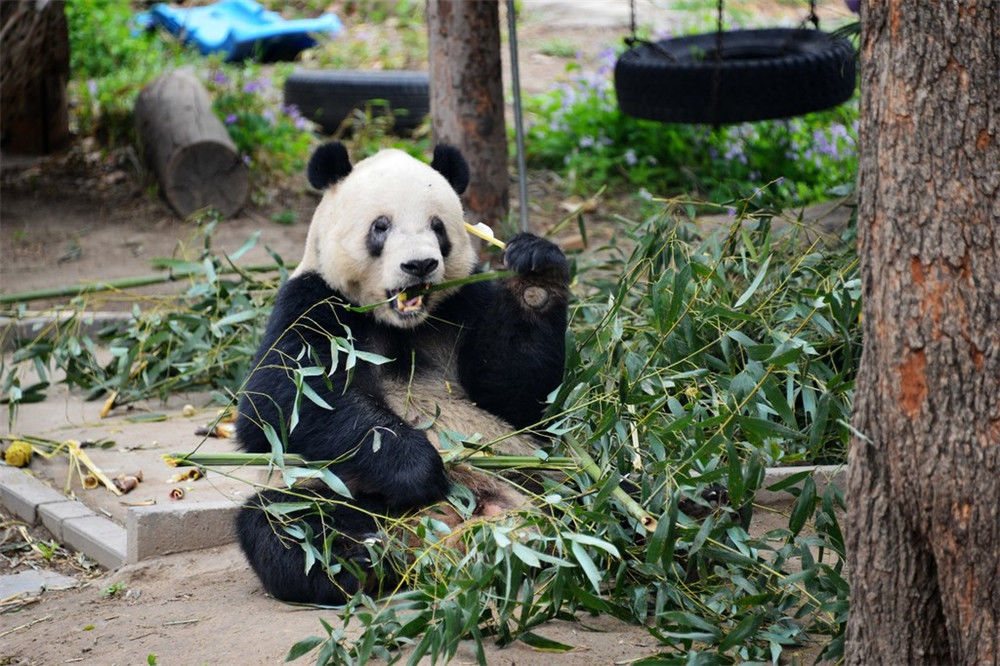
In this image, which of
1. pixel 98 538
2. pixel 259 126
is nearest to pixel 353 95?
pixel 259 126

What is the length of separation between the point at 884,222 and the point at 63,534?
3.46 meters

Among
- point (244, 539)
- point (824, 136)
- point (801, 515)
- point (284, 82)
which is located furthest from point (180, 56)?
point (801, 515)

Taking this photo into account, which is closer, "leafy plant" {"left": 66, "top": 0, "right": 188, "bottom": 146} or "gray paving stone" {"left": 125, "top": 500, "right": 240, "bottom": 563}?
"gray paving stone" {"left": 125, "top": 500, "right": 240, "bottom": 563}

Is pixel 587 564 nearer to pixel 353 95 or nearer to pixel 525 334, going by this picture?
pixel 525 334

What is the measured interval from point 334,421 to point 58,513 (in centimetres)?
153

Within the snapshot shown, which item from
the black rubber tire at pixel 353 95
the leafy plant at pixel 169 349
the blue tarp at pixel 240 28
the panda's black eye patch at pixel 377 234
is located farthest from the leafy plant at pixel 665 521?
the blue tarp at pixel 240 28

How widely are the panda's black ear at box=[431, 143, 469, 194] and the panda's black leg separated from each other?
129 centimetres

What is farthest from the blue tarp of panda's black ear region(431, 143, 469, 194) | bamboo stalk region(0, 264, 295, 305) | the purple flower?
panda's black ear region(431, 143, 469, 194)

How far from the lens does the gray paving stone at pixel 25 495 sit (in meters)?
4.76

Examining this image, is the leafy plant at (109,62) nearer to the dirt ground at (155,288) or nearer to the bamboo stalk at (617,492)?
the dirt ground at (155,288)

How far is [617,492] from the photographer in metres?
3.56

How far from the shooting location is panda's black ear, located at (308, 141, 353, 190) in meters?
4.17

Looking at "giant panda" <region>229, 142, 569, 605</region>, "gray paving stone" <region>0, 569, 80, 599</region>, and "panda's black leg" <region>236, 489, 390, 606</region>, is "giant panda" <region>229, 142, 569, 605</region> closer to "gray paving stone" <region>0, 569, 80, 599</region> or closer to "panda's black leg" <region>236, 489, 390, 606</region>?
"panda's black leg" <region>236, 489, 390, 606</region>

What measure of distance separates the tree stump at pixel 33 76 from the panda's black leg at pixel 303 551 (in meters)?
6.08
